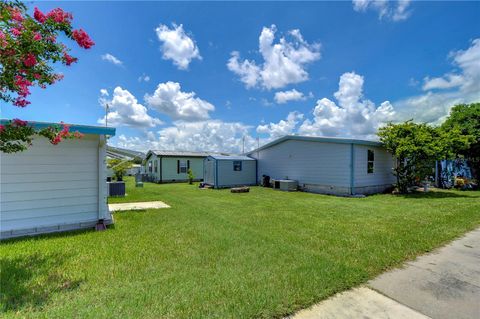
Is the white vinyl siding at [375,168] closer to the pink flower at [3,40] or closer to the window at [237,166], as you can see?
the window at [237,166]

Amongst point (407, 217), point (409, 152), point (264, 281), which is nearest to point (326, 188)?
point (409, 152)

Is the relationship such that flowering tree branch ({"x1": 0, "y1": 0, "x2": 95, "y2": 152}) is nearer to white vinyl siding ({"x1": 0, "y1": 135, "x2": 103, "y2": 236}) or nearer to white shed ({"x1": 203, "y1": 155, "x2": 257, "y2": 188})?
white vinyl siding ({"x1": 0, "y1": 135, "x2": 103, "y2": 236})

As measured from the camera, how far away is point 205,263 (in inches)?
147

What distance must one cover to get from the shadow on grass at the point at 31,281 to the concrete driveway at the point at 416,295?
9.73 feet

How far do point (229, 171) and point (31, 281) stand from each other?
14650mm

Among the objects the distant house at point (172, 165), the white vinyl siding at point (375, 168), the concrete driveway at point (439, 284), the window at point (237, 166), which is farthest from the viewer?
the distant house at point (172, 165)


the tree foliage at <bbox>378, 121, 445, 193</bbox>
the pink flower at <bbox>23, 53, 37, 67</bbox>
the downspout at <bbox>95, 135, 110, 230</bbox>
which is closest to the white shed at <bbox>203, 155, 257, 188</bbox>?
the tree foliage at <bbox>378, 121, 445, 193</bbox>

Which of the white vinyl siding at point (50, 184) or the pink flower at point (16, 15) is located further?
the white vinyl siding at point (50, 184)

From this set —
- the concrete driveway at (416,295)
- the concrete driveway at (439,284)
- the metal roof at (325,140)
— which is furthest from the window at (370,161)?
the concrete driveway at (416,295)

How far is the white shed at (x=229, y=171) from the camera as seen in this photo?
17172 mm

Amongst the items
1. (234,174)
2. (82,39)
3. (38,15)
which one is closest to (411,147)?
(234,174)

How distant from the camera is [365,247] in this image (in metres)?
4.48

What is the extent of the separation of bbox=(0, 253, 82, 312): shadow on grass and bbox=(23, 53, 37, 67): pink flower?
9.48 ft

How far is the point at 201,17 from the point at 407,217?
1089 cm
